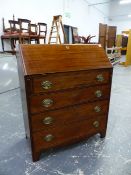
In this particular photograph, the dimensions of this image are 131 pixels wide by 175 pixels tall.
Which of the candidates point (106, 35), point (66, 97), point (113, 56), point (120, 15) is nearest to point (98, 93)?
point (66, 97)

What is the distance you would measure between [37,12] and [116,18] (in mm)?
10678

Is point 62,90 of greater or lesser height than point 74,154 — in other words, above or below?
above

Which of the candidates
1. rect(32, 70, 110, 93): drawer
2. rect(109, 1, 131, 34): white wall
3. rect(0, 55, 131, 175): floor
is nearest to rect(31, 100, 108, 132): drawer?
rect(32, 70, 110, 93): drawer

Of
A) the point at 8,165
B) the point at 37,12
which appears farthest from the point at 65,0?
the point at 8,165

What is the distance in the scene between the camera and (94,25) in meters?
11.7

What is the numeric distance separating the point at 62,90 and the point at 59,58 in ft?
0.83

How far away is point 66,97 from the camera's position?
1.21m

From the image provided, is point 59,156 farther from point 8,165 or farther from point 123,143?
point 123,143

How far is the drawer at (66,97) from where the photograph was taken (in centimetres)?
112

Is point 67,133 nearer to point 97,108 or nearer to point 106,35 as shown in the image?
point 97,108

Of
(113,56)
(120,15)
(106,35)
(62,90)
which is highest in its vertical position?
(120,15)

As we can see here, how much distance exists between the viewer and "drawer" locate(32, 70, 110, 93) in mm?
1076

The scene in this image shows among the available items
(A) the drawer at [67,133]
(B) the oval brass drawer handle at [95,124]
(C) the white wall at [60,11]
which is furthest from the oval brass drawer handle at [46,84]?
(C) the white wall at [60,11]

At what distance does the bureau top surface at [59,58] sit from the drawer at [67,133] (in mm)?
518
